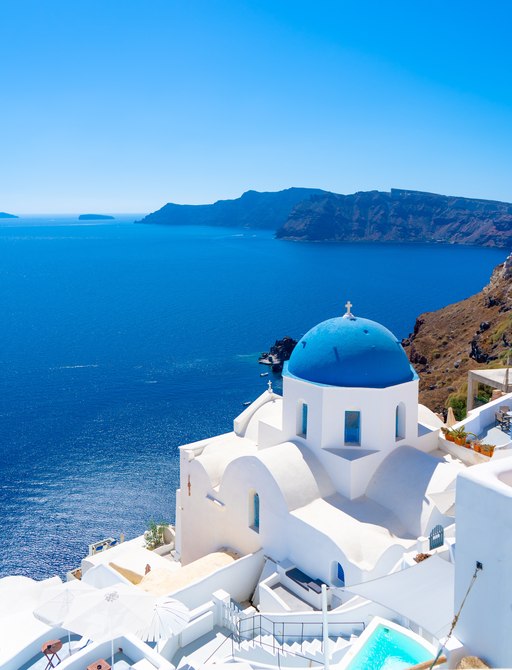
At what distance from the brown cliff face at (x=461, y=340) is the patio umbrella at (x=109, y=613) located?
2786 cm

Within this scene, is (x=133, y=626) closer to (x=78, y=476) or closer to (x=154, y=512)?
(x=154, y=512)

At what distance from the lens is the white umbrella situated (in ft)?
Result: 41.6

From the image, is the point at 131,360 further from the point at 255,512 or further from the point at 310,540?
the point at 310,540

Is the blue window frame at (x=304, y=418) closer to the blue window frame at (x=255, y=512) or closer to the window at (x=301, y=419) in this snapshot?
the window at (x=301, y=419)

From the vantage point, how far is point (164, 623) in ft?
42.3

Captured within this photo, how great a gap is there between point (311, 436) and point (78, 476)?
2570 cm

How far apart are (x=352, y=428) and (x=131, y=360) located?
4909 cm

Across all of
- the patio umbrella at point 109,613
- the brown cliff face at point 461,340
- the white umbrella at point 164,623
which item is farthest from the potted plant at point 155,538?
the brown cliff face at point 461,340

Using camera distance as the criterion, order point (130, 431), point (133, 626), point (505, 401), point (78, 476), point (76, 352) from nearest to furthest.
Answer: point (133, 626) < point (505, 401) < point (78, 476) < point (130, 431) < point (76, 352)

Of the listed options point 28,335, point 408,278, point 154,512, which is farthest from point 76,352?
point 408,278

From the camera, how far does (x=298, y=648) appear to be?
13766 mm

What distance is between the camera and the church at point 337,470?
1608cm

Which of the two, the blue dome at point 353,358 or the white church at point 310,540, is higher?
the blue dome at point 353,358

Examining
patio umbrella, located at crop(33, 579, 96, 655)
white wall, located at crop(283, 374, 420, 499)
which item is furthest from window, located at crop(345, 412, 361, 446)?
patio umbrella, located at crop(33, 579, 96, 655)
